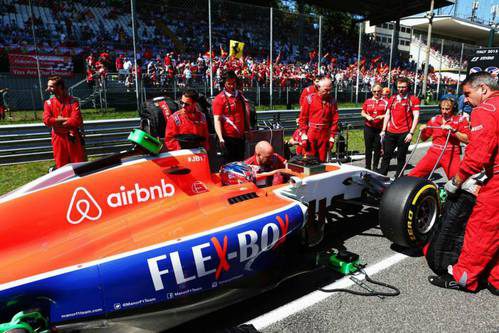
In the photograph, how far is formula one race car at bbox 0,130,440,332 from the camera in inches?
89.2

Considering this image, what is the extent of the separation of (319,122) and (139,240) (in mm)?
4209

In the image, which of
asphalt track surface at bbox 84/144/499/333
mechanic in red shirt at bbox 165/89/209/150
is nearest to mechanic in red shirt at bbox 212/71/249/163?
mechanic in red shirt at bbox 165/89/209/150

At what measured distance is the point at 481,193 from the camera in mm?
3203

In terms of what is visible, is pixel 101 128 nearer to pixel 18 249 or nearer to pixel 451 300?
pixel 18 249

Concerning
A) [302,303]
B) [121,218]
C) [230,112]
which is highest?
[230,112]

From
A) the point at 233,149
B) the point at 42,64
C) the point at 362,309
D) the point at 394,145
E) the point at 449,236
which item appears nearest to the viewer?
the point at 362,309

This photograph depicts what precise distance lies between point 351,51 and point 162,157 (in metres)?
27.2

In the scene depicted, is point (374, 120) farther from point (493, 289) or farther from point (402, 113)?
point (493, 289)

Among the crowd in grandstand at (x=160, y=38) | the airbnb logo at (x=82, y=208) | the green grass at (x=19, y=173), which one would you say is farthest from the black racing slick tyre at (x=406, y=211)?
the crowd in grandstand at (x=160, y=38)

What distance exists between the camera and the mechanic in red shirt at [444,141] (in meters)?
5.25

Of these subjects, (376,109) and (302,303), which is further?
(376,109)

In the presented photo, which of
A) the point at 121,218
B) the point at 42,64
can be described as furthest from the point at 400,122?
the point at 42,64

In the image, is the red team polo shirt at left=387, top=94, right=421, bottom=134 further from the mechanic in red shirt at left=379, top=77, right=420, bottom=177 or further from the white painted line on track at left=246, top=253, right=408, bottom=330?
the white painted line on track at left=246, top=253, right=408, bottom=330

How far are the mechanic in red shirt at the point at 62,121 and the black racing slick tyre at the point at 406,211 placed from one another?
14.1 feet
